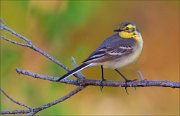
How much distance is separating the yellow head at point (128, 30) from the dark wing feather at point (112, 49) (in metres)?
0.03

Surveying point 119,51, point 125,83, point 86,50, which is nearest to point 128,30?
point 119,51

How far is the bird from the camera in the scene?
357cm

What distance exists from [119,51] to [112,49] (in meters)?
0.04

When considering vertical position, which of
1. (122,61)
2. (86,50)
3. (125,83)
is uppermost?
(86,50)

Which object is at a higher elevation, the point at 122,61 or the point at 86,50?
the point at 86,50

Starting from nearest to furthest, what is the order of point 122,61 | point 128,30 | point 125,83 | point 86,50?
point 125,83
point 122,61
point 128,30
point 86,50

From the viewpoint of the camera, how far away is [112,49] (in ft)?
12.2

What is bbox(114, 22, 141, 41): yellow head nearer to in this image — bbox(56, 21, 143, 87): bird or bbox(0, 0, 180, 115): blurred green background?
bbox(56, 21, 143, 87): bird

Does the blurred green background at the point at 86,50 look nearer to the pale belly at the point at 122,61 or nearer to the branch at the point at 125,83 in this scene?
the pale belly at the point at 122,61

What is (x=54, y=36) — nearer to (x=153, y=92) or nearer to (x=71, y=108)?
(x=71, y=108)

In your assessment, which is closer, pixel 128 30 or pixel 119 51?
pixel 119 51

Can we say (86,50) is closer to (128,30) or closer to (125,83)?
(128,30)

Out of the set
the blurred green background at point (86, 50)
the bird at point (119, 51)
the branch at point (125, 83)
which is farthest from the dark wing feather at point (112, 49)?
the blurred green background at point (86, 50)

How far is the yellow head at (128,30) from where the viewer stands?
12.6ft
